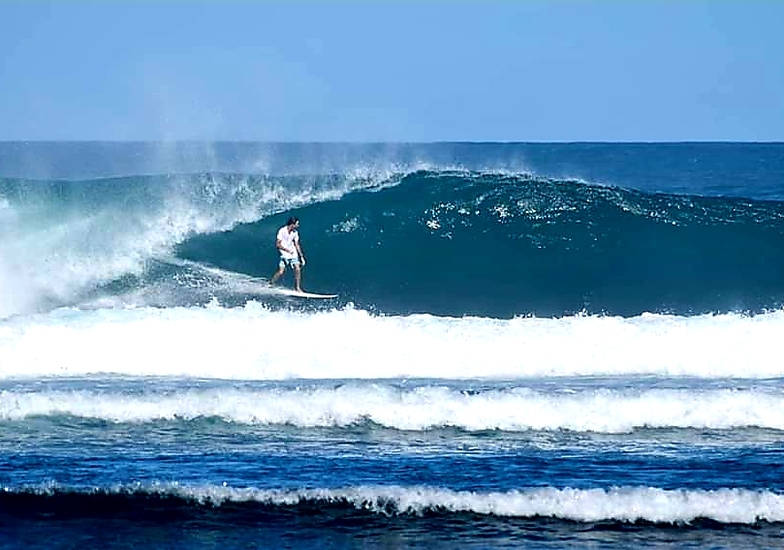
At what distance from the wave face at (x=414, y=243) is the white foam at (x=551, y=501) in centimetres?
981

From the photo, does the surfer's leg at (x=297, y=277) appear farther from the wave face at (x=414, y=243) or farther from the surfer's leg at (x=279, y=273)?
the wave face at (x=414, y=243)

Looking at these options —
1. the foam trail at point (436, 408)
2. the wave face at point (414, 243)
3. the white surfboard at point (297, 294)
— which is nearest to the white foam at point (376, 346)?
the foam trail at point (436, 408)

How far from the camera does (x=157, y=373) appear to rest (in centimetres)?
1359

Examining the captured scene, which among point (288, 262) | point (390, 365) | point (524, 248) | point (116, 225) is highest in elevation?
point (116, 225)

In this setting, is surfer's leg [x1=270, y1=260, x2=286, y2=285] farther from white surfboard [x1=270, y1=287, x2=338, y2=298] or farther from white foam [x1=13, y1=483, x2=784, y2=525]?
white foam [x1=13, y1=483, x2=784, y2=525]

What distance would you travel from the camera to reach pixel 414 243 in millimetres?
21172

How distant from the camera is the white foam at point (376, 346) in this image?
525 inches

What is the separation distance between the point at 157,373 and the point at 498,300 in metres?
6.80

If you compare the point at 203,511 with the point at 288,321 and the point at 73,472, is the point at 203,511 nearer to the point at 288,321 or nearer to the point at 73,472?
the point at 73,472

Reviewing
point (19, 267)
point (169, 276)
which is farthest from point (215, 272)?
point (19, 267)

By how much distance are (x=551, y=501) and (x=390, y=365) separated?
5.86 m

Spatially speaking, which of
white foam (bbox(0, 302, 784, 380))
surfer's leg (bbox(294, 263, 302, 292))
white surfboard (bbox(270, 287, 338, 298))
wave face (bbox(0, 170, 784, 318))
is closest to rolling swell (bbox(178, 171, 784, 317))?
wave face (bbox(0, 170, 784, 318))

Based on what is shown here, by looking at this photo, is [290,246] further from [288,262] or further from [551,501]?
[551,501]

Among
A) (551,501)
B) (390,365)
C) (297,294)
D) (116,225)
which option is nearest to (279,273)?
(297,294)
